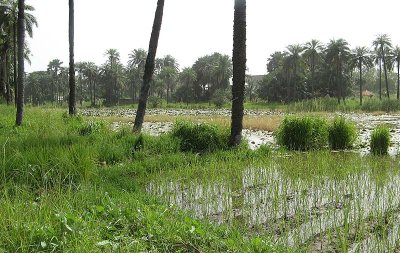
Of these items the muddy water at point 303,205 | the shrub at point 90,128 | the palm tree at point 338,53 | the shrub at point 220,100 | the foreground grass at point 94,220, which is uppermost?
the palm tree at point 338,53

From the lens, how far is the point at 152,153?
9.91 m

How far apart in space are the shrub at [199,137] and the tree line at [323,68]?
51051 millimetres

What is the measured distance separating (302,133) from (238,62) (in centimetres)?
306

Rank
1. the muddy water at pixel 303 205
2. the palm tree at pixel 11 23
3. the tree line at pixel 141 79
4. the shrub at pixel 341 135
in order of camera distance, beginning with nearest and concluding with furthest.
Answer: the muddy water at pixel 303 205, the shrub at pixel 341 135, the palm tree at pixel 11 23, the tree line at pixel 141 79

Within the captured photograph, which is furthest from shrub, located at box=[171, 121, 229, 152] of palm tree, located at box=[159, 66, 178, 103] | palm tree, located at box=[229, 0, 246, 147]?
palm tree, located at box=[159, 66, 178, 103]

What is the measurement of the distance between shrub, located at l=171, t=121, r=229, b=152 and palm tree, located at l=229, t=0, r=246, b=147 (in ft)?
1.26

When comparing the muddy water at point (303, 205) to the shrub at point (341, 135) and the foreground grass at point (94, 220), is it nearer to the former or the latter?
the foreground grass at point (94, 220)

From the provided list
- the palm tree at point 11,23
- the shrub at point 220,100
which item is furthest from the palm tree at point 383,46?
the palm tree at point 11,23

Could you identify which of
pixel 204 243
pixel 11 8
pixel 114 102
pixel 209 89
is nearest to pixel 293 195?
pixel 204 243

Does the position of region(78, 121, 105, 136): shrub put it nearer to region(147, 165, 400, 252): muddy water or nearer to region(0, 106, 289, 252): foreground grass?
region(0, 106, 289, 252): foreground grass

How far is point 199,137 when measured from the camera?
11039mm

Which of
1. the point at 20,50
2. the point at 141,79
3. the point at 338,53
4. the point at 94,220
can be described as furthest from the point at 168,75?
the point at 94,220

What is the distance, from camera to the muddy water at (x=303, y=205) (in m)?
4.28

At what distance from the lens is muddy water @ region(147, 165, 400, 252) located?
4277 millimetres
